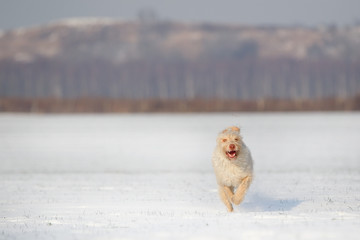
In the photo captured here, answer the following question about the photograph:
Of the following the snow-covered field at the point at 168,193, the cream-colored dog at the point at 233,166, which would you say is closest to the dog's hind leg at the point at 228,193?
the cream-colored dog at the point at 233,166

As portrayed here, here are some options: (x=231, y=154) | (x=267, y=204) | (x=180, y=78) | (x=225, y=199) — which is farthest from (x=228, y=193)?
(x=180, y=78)

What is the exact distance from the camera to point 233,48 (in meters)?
194

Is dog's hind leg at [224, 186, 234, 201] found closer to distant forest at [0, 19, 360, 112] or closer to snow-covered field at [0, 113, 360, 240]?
snow-covered field at [0, 113, 360, 240]

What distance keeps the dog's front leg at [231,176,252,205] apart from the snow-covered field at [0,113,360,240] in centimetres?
35

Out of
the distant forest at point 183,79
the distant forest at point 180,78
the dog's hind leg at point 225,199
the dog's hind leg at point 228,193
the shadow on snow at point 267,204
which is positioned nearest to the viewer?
the dog's hind leg at point 225,199

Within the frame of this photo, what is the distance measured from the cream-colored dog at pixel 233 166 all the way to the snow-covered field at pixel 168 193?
41cm

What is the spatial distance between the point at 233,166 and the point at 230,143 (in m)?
0.45

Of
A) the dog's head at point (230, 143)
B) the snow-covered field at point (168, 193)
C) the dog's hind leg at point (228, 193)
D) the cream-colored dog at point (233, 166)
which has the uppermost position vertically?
the dog's head at point (230, 143)

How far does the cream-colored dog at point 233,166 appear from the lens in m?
10.2

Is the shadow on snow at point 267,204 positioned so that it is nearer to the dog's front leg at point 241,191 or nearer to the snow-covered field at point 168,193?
the snow-covered field at point 168,193

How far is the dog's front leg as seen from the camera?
1024cm

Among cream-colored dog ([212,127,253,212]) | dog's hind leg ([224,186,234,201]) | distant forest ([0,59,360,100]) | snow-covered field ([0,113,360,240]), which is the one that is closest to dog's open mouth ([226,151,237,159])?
cream-colored dog ([212,127,253,212])

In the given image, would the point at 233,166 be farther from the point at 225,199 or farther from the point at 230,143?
the point at 225,199

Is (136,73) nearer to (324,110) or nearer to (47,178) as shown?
(324,110)
